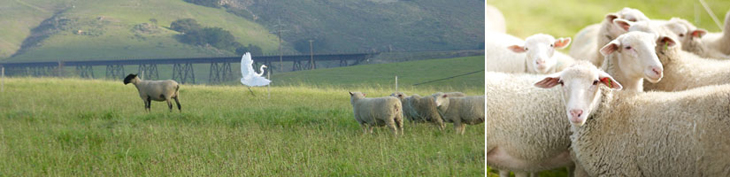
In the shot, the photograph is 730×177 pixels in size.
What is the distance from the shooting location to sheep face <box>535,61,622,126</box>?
334cm

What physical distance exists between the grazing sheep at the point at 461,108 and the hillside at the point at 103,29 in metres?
16.2

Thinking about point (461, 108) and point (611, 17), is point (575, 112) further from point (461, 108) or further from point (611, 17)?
point (461, 108)

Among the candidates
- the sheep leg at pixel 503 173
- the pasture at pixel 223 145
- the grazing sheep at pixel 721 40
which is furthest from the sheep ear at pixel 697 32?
the sheep leg at pixel 503 173

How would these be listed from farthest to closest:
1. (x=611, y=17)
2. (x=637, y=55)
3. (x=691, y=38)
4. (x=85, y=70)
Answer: (x=85, y=70) < (x=691, y=38) < (x=611, y=17) < (x=637, y=55)

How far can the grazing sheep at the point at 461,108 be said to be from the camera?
5914 mm

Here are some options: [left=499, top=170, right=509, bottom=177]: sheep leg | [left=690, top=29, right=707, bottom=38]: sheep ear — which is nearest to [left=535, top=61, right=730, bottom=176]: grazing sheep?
[left=499, top=170, right=509, bottom=177]: sheep leg

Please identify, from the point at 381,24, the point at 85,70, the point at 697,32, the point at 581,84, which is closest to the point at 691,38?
the point at 697,32

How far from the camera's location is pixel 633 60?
157 inches

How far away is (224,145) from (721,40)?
4.85m

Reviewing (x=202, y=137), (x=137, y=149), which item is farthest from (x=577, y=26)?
(x=137, y=149)

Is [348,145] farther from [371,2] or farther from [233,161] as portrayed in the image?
[371,2]

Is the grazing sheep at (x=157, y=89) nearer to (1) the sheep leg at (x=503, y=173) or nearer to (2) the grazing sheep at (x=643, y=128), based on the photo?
(1) the sheep leg at (x=503, y=173)

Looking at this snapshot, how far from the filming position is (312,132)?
Answer: 6.94 m

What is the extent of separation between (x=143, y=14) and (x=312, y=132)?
16460mm
